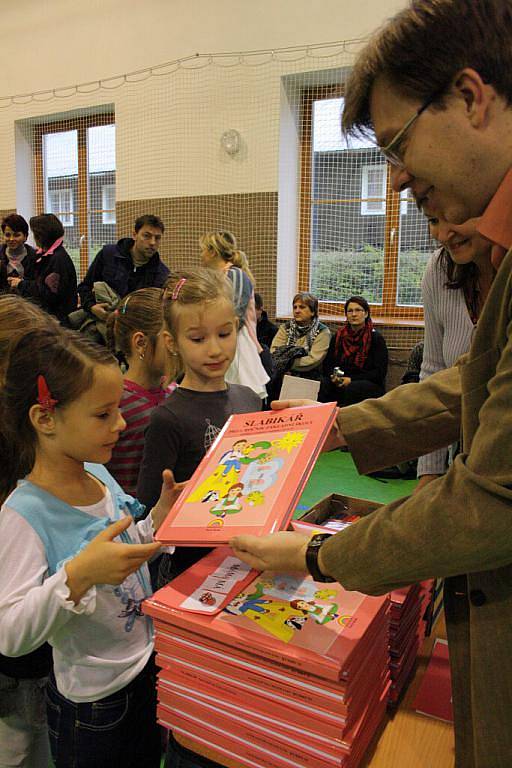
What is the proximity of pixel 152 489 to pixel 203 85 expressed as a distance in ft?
20.4

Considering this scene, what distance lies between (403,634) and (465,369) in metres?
0.53

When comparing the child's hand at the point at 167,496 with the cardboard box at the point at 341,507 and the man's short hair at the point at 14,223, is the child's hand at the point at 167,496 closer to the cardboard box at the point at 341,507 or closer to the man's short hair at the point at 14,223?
the cardboard box at the point at 341,507

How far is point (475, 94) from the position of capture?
0.74 m

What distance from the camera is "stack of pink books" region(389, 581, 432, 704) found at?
1.04m

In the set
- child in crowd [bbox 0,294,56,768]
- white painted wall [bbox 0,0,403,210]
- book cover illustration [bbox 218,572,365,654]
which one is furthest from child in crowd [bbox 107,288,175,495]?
white painted wall [bbox 0,0,403,210]

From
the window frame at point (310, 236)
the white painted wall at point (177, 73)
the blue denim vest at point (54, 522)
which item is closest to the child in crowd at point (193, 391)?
the blue denim vest at point (54, 522)

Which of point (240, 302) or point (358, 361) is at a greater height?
point (240, 302)

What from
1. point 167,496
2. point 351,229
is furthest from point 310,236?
point 167,496

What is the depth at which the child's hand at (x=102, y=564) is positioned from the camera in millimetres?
991

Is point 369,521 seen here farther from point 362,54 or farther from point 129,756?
point 129,756

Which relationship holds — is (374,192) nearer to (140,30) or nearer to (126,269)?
(126,269)

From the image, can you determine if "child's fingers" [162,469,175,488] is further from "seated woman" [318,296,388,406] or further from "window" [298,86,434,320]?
"window" [298,86,434,320]

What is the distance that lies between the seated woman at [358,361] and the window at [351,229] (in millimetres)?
709

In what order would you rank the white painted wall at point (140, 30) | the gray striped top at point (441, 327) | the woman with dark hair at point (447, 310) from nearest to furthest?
the woman with dark hair at point (447, 310), the gray striped top at point (441, 327), the white painted wall at point (140, 30)
